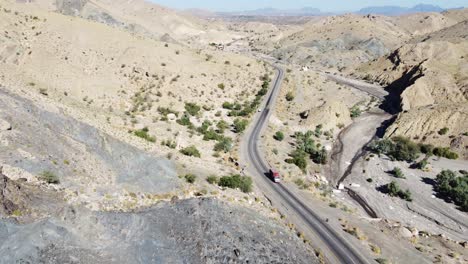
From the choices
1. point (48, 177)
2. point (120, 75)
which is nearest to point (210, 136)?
point (120, 75)

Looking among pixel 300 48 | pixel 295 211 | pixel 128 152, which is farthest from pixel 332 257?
pixel 300 48

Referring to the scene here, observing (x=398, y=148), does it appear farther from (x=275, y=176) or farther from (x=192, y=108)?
(x=192, y=108)

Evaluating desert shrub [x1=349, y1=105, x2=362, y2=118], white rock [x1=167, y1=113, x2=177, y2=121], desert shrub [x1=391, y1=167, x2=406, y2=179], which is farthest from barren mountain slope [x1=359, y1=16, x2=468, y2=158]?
white rock [x1=167, y1=113, x2=177, y2=121]

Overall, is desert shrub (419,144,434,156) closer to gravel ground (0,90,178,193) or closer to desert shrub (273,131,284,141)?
desert shrub (273,131,284,141)

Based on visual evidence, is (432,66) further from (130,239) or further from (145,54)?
(130,239)

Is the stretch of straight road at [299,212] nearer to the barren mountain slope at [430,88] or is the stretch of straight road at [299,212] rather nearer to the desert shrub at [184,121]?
the desert shrub at [184,121]

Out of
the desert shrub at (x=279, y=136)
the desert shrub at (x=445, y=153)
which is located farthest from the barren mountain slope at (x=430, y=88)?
the desert shrub at (x=279, y=136)
